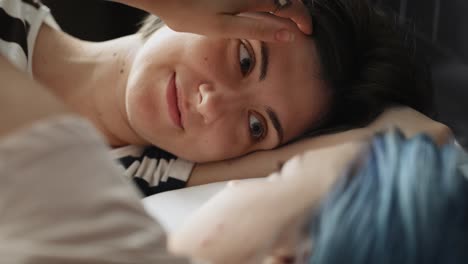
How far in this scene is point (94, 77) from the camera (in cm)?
138

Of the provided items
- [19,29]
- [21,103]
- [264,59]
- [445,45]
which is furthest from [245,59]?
[21,103]

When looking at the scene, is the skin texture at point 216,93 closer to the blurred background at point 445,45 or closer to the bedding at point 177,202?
the bedding at point 177,202

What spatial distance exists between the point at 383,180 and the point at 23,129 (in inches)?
15.8

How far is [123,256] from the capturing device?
51cm

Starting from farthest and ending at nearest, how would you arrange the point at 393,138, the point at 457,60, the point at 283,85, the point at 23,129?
the point at 457,60
the point at 283,85
the point at 393,138
the point at 23,129

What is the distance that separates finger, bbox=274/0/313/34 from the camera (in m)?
1.11

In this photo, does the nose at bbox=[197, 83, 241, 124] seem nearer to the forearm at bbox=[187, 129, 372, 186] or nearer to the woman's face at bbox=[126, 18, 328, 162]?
the woman's face at bbox=[126, 18, 328, 162]

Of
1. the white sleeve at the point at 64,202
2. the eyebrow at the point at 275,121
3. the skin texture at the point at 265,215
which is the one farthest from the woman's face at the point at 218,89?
the white sleeve at the point at 64,202

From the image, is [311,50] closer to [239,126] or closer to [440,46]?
[239,126]

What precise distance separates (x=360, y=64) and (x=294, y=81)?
0.18 meters

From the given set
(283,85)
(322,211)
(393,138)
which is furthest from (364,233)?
(283,85)

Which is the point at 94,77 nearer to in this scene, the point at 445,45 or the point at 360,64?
the point at 360,64

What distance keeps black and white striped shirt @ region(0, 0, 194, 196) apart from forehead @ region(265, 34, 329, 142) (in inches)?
8.7

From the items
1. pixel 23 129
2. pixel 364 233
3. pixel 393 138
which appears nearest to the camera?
pixel 23 129
